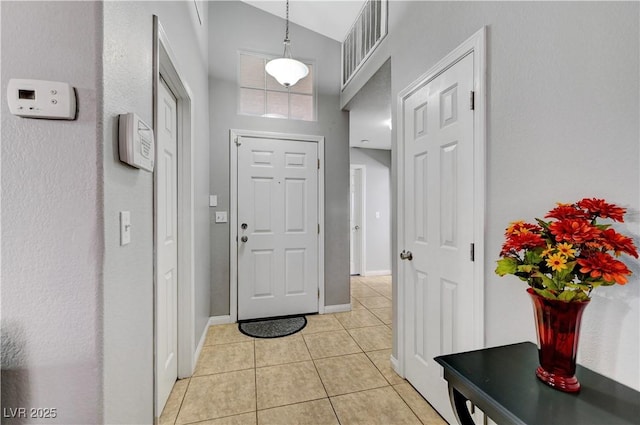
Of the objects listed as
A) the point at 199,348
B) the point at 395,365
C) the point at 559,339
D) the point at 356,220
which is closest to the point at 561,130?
the point at 559,339

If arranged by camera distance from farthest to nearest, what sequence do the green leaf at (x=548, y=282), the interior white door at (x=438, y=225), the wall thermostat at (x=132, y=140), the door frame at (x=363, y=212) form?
the door frame at (x=363, y=212) → the interior white door at (x=438, y=225) → the wall thermostat at (x=132, y=140) → the green leaf at (x=548, y=282)

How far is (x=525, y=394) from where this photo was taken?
2.53ft

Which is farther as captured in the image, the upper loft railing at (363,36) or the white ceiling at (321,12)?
the white ceiling at (321,12)

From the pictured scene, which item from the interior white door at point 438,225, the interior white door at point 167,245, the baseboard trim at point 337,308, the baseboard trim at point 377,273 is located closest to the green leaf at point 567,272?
the interior white door at point 438,225

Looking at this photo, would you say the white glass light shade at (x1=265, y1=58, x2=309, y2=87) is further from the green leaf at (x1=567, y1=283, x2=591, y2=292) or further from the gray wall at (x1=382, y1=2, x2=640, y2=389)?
the green leaf at (x1=567, y1=283, x2=591, y2=292)

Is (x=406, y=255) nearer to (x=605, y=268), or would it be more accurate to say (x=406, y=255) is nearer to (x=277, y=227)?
(x=605, y=268)

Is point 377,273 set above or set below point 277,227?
below

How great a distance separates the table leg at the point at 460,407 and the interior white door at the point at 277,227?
2.31 m

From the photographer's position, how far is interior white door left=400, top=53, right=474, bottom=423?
144 centimetres

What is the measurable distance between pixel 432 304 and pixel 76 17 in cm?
198

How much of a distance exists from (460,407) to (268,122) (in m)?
2.86

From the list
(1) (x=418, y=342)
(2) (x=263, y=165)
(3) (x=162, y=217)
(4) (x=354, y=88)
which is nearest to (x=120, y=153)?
(3) (x=162, y=217)

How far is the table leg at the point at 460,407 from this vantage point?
92 centimetres

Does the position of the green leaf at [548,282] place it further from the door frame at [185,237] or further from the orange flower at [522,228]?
the door frame at [185,237]
